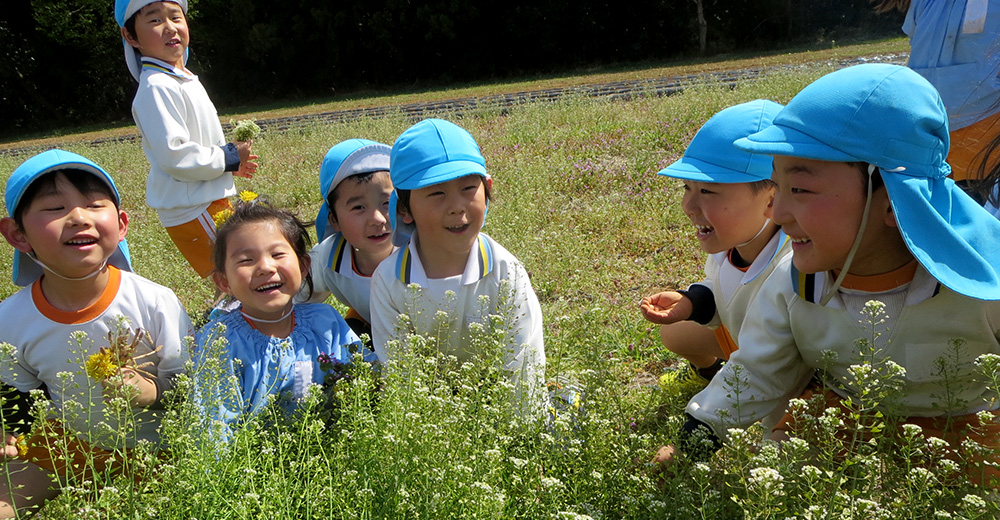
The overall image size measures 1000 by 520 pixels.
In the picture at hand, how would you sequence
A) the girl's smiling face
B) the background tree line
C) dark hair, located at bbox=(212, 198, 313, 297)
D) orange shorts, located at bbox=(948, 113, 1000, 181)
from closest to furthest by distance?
the girl's smiling face < dark hair, located at bbox=(212, 198, 313, 297) < orange shorts, located at bbox=(948, 113, 1000, 181) < the background tree line

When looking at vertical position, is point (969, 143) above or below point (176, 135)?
below

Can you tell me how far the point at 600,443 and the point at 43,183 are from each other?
7.70 ft

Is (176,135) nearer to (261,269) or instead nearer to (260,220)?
(260,220)

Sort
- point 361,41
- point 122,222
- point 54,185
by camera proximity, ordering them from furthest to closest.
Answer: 1. point 361,41
2. point 122,222
3. point 54,185

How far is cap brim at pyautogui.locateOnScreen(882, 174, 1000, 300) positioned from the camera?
211cm

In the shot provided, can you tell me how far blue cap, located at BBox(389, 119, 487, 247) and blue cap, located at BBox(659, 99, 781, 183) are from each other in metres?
0.80

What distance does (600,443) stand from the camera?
241 cm

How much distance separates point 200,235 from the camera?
4320 mm

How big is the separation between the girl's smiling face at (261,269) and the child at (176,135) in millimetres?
1087

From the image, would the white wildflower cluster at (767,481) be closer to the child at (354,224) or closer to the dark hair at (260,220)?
the dark hair at (260,220)

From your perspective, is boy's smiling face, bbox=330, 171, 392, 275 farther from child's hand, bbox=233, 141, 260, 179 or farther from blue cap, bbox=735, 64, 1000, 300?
blue cap, bbox=735, 64, 1000, 300

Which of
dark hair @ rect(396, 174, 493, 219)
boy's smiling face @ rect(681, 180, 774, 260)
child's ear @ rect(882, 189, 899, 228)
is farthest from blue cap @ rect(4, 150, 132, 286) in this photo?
child's ear @ rect(882, 189, 899, 228)

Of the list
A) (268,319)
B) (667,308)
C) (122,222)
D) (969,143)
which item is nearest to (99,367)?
(268,319)

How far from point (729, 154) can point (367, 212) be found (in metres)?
1.70
